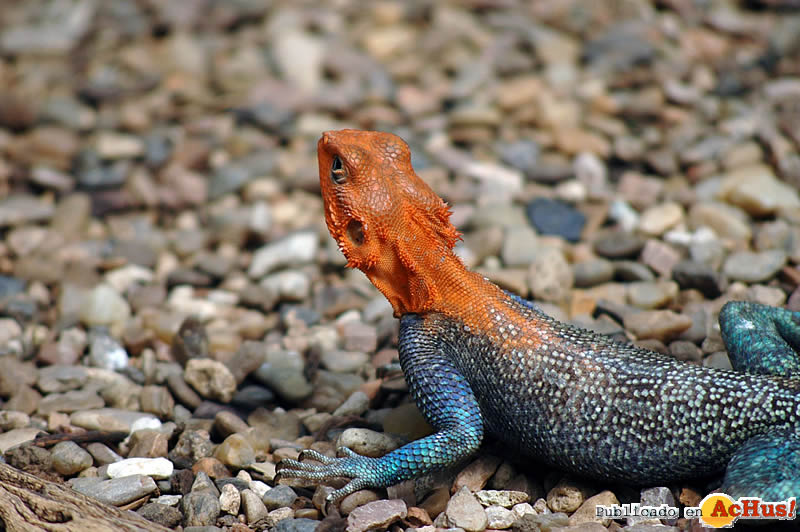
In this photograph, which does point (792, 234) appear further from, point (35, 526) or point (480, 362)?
point (35, 526)

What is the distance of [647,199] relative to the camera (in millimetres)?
6992

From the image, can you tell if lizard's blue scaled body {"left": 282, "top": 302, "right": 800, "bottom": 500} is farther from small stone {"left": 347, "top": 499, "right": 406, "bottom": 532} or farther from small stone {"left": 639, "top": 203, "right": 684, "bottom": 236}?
small stone {"left": 639, "top": 203, "right": 684, "bottom": 236}

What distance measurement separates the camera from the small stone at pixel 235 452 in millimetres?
4523

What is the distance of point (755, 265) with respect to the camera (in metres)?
5.73

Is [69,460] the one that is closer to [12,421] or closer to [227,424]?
[12,421]

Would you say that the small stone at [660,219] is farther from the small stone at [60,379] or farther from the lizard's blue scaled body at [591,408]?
the small stone at [60,379]

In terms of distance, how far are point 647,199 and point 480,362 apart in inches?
134

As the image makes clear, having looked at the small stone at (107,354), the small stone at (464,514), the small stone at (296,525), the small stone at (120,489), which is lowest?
the small stone at (107,354)

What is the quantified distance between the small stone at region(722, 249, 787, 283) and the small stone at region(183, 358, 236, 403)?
3.60m

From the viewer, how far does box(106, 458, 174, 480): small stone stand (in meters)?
4.44

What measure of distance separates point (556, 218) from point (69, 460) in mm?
4261

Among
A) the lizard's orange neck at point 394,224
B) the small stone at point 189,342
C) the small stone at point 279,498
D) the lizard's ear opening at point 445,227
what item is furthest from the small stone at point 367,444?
the small stone at point 189,342

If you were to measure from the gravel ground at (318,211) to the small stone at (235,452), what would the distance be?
0.05 feet

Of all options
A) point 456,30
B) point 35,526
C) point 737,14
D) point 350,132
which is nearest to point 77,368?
point 35,526
